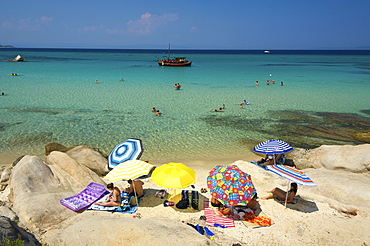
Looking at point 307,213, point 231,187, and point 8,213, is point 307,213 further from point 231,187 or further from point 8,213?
point 8,213

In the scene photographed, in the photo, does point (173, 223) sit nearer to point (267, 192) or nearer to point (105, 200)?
point (105, 200)

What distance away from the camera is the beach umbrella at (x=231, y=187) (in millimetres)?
7688

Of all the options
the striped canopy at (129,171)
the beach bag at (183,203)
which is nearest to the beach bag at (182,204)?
the beach bag at (183,203)

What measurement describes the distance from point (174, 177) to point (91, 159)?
533 centimetres

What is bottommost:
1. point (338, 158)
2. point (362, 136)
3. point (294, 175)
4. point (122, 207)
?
point (122, 207)

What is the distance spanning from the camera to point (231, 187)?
7.85 meters

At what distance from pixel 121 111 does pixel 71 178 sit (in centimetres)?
1329

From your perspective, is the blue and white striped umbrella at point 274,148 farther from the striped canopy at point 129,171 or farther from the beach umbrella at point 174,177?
the striped canopy at point 129,171

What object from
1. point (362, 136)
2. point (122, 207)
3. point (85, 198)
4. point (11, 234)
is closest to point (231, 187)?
point (122, 207)

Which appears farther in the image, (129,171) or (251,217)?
(129,171)

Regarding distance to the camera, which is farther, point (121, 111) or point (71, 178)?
point (121, 111)

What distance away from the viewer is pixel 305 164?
12.8 m

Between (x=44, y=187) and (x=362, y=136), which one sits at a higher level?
(x=362, y=136)

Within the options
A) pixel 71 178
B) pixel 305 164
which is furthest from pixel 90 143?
pixel 305 164
